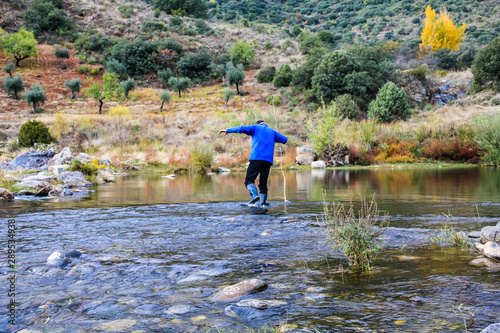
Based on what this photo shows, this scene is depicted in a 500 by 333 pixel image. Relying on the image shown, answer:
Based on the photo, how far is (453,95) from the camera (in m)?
42.4

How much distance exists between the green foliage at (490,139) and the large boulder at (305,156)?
371 inches

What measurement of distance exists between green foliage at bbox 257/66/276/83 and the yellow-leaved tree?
985 inches

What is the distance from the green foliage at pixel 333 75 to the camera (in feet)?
128

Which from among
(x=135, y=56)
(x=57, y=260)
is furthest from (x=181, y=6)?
(x=57, y=260)

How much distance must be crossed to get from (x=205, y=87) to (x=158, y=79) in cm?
734

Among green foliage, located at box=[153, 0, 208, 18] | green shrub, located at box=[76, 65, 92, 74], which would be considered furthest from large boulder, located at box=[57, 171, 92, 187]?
green foliage, located at box=[153, 0, 208, 18]

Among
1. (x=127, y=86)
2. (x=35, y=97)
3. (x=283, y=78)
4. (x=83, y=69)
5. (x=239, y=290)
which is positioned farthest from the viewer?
(x=83, y=69)

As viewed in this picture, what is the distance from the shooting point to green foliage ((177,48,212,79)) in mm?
56406

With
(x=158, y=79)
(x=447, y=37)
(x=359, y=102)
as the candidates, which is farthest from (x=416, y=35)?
(x=158, y=79)

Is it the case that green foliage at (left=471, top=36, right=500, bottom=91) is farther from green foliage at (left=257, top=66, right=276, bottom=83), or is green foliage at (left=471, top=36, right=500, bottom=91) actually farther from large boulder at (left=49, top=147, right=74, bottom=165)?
large boulder at (left=49, top=147, right=74, bottom=165)

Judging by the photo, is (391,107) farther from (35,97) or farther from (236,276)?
(35,97)

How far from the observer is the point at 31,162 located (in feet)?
64.8

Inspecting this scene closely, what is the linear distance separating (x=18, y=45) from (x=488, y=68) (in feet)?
184

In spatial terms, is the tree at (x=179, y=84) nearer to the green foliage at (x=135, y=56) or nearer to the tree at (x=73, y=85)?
the green foliage at (x=135, y=56)
